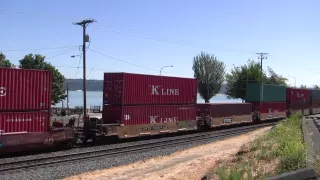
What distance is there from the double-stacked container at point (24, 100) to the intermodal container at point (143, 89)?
581cm

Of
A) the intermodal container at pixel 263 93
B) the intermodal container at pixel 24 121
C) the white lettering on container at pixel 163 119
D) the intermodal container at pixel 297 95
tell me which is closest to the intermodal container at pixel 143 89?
the white lettering on container at pixel 163 119

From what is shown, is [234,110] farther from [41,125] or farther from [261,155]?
[261,155]

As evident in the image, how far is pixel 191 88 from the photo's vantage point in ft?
99.1

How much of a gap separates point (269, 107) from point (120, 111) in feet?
82.2

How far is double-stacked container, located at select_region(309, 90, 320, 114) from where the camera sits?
55919mm

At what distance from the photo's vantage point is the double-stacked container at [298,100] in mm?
48781

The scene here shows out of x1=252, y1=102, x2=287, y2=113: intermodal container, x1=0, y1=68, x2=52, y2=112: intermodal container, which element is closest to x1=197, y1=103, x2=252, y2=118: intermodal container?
x1=252, y1=102, x2=287, y2=113: intermodal container

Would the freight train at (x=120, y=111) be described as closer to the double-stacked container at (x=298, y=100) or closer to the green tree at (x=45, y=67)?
the double-stacked container at (x=298, y=100)

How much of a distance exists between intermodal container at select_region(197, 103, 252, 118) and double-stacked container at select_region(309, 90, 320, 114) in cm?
1995

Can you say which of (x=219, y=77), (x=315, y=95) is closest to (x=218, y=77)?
(x=219, y=77)

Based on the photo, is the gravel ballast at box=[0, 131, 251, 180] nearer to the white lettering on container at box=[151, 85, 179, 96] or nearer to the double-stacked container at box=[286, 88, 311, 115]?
the white lettering on container at box=[151, 85, 179, 96]

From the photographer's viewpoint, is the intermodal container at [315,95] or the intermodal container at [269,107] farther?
the intermodal container at [315,95]

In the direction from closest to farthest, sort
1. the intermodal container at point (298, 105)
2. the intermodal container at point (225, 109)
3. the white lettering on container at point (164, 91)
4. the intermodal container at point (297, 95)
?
the white lettering on container at point (164, 91) → the intermodal container at point (225, 109) → the intermodal container at point (297, 95) → the intermodal container at point (298, 105)

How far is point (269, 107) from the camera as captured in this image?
4378 cm
